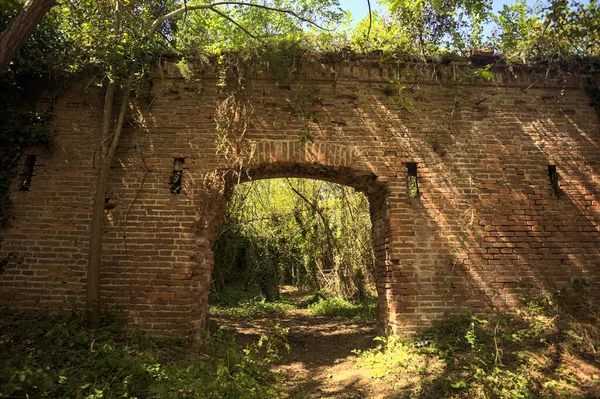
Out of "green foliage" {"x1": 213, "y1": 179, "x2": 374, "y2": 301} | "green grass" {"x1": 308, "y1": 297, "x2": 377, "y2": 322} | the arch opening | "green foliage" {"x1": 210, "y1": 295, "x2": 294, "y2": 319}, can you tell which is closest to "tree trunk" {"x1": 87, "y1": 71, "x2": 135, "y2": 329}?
"green foliage" {"x1": 210, "y1": 295, "x2": 294, "y2": 319}

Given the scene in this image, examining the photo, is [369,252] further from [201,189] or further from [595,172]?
[201,189]

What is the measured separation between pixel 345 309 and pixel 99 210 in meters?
7.39

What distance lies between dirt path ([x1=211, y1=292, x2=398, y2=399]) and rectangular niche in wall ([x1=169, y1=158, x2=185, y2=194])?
10.3 ft

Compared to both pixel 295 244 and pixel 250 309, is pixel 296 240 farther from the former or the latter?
pixel 250 309

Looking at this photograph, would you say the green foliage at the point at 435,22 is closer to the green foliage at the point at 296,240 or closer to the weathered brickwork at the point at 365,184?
the weathered brickwork at the point at 365,184

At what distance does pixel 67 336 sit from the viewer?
14.2ft

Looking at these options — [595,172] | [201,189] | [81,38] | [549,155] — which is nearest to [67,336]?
[201,189]

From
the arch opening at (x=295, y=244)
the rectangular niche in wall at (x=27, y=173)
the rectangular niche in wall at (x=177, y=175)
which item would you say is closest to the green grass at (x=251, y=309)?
the arch opening at (x=295, y=244)

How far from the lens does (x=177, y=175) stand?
17.6 ft

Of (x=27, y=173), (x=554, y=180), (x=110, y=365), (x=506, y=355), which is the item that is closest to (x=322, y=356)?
(x=506, y=355)

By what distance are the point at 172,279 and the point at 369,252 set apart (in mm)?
7877

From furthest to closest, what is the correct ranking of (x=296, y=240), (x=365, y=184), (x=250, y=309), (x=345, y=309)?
(x=296, y=240), (x=250, y=309), (x=345, y=309), (x=365, y=184)

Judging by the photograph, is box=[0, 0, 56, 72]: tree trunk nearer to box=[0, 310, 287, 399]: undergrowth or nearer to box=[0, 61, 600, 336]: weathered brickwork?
box=[0, 61, 600, 336]: weathered brickwork

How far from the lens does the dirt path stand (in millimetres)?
4398
